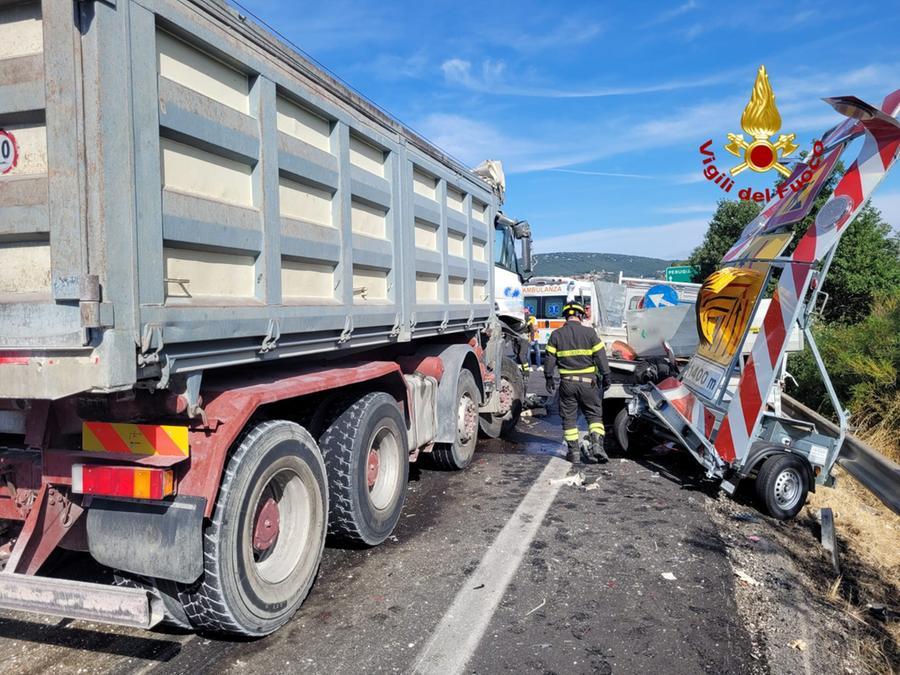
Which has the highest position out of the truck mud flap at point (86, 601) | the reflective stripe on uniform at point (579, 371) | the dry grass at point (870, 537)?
the reflective stripe on uniform at point (579, 371)

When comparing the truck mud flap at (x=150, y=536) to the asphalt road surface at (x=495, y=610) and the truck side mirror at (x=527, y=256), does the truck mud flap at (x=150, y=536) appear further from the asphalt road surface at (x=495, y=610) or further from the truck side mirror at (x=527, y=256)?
the truck side mirror at (x=527, y=256)

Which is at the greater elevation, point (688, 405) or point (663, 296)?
point (663, 296)

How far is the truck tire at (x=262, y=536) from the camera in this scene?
2.81 metres

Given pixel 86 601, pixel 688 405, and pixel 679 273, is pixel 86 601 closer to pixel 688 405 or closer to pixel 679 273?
pixel 688 405

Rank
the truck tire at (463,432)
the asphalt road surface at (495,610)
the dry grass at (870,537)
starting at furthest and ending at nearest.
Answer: the truck tire at (463,432) → the dry grass at (870,537) → the asphalt road surface at (495,610)

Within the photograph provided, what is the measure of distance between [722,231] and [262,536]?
27405 millimetres

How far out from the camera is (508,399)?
318 inches

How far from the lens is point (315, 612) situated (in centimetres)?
345

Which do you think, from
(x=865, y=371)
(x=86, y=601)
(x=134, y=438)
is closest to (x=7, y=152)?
(x=134, y=438)

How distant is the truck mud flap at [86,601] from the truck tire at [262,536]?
27 centimetres

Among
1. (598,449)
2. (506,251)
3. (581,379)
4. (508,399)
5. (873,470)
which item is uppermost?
(506,251)

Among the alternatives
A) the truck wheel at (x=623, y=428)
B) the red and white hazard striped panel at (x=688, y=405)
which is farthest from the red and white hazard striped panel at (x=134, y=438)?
the truck wheel at (x=623, y=428)

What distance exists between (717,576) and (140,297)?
351cm

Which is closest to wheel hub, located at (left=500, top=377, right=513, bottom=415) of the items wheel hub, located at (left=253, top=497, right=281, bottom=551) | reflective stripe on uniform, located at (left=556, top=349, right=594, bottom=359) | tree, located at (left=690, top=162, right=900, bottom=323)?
reflective stripe on uniform, located at (left=556, top=349, right=594, bottom=359)
